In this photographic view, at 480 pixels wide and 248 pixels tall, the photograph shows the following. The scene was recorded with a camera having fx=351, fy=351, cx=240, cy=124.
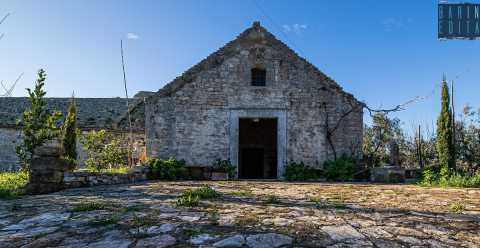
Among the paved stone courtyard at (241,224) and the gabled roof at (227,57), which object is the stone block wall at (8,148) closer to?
the gabled roof at (227,57)

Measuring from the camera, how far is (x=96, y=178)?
928 cm

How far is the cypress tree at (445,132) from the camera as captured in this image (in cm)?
1509

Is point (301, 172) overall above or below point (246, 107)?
below

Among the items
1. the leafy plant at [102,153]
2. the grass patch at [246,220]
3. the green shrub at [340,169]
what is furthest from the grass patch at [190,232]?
the leafy plant at [102,153]

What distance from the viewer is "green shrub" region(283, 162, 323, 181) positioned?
1292 cm

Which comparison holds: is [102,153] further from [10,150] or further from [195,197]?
[195,197]

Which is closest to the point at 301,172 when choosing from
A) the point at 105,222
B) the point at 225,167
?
the point at 225,167

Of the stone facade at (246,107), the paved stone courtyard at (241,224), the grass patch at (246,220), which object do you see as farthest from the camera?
the stone facade at (246,107)

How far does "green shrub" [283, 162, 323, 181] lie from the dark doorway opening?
18.1ft

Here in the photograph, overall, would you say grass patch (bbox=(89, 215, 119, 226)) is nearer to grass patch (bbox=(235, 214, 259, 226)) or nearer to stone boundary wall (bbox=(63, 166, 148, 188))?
grass patch (bbox=(235, 214, 259, 226))

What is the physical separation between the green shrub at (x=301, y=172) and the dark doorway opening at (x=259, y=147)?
5520mm

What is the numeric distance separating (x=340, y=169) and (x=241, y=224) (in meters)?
9.45

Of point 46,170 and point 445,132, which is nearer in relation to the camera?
point 46,170

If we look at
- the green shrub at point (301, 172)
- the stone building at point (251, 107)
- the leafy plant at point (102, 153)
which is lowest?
the green shrub at point (301, 172)
